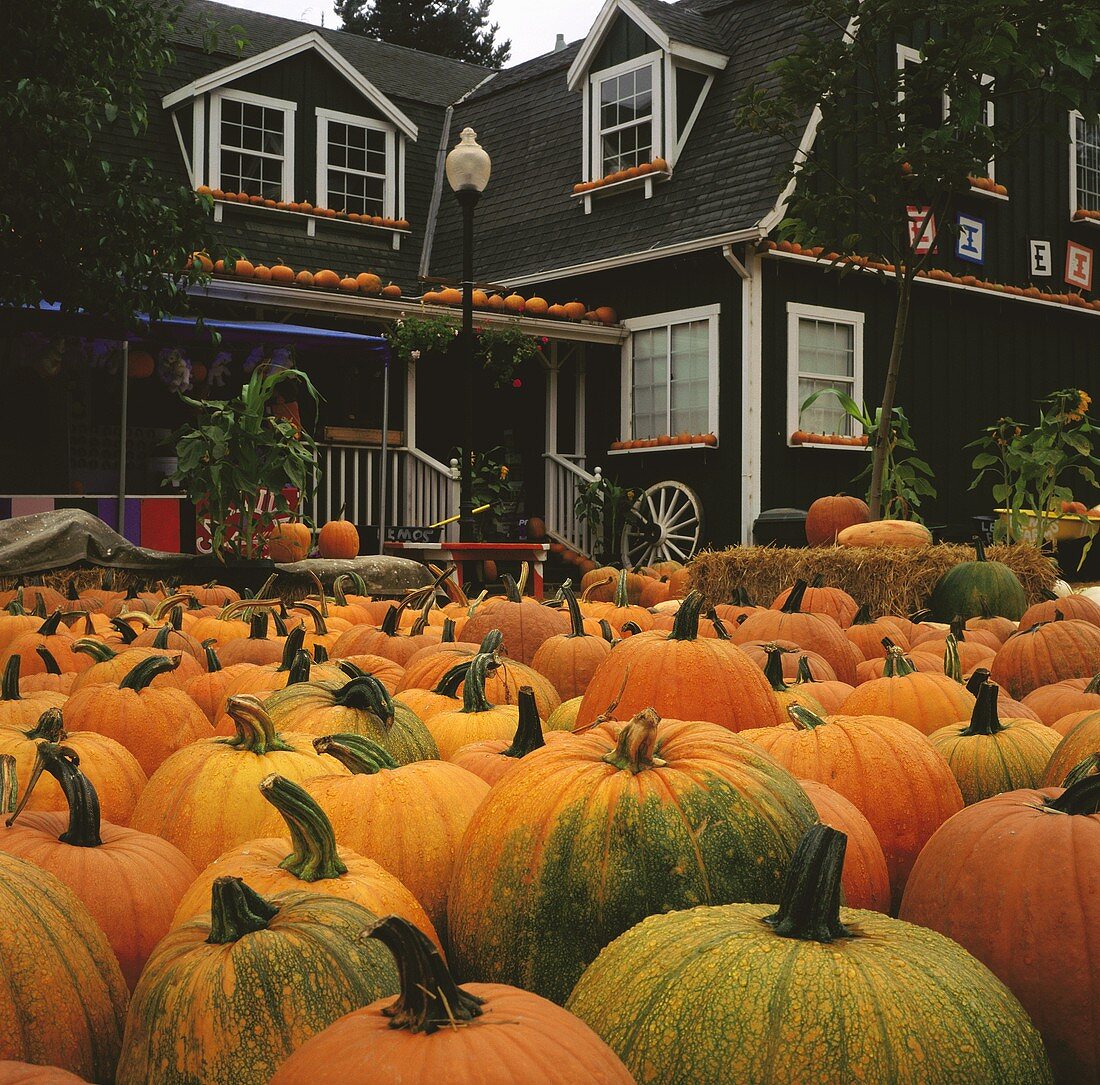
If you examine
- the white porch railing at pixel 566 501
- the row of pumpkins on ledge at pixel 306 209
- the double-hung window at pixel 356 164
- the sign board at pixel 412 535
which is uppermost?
the double-hung window at pixel 356 164

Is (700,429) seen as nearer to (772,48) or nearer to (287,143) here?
(772,48)

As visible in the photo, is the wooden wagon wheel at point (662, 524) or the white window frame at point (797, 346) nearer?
the white window frame at point (797, 346)

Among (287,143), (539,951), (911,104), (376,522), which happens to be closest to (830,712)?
(539,951)

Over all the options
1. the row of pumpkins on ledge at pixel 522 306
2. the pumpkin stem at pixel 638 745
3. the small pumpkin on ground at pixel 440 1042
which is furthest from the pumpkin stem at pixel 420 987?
the row of pumpkins on ledge at pixel 522 306

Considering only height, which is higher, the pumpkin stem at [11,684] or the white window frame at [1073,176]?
the white window frame at [1073,176]

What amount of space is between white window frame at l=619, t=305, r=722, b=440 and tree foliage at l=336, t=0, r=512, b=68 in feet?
93.4

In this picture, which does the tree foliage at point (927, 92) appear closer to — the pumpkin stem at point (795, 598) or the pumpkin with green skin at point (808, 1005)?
the pumpkin stem at point (795, 598)

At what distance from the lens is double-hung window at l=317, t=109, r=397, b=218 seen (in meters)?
17.0

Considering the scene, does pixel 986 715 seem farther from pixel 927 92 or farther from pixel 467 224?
pixel 467 224

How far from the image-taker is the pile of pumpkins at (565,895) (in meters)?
1.36

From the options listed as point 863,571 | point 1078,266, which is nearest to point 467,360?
point 863,571

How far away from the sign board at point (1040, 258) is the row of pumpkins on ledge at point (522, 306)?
20.2 feet

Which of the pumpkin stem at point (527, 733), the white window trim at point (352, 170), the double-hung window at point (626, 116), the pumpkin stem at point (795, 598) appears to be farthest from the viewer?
the white window trim at point (352, 170)

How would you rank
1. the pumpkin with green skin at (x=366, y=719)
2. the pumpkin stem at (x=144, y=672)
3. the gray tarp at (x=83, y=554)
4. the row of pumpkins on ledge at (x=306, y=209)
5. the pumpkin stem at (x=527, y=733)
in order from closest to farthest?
1. the pumpkin stem at (x=527, y=733)
2. the pumpkin with green skin at (x=366, y=719)
3. the pumpkin stem at (x=144, y=672)
4. the gray tarp at (x=83, y=554)
5. the row of pumpkins on ledge at (x=306, y=209)
